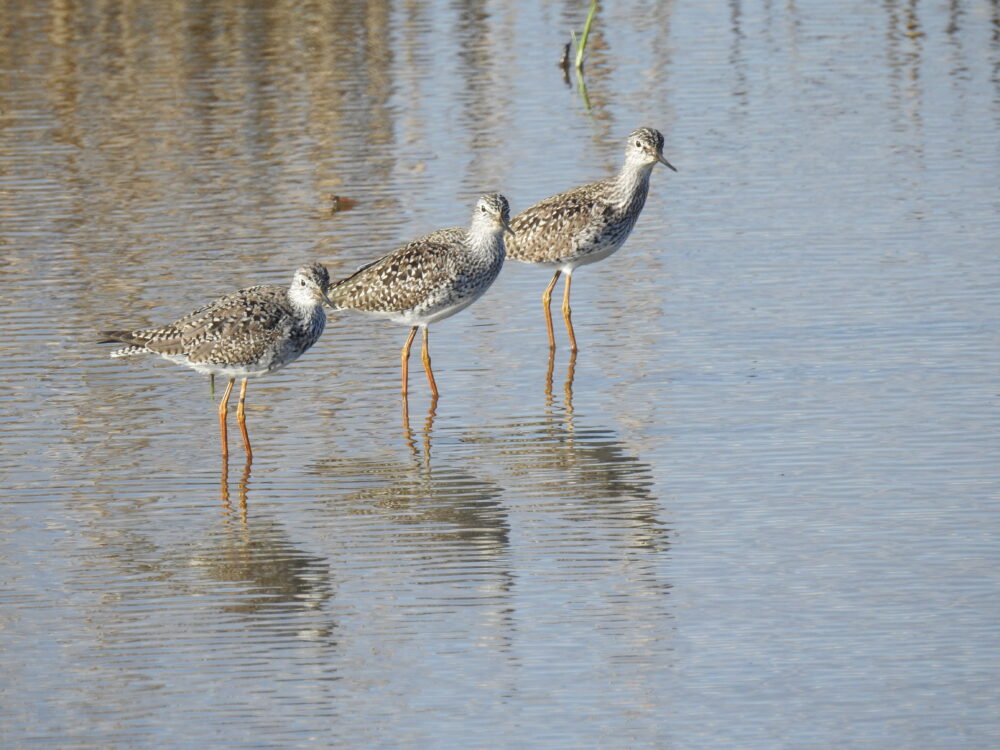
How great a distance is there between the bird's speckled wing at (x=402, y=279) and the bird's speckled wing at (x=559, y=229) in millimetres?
1472

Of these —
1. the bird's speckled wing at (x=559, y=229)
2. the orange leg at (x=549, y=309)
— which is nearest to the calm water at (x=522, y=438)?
the orange leg at (x=549, y=309)

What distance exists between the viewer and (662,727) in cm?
916

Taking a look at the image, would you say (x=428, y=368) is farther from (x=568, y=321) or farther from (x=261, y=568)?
(x=261, y=568)

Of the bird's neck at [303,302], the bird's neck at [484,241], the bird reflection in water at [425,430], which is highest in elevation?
the bird's neck at [303,302]

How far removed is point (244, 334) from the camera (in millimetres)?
13766

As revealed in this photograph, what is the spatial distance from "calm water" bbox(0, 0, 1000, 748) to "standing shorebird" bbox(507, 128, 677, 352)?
622 mm

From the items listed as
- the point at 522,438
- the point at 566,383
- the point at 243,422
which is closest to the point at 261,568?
the point at 243,422

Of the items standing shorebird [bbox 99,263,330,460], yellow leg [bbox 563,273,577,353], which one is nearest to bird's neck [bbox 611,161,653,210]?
yellow leg [bbox 563,273,577,353]

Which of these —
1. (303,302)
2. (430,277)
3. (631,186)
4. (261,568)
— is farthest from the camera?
(631,186)

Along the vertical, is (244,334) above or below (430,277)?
above

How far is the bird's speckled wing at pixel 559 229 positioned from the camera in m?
16.9

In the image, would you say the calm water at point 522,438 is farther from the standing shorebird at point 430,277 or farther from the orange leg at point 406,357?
the standing shorebird at point 430,277

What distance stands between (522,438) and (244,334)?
6.99ft

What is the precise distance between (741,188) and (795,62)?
7828 mm
